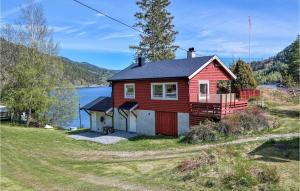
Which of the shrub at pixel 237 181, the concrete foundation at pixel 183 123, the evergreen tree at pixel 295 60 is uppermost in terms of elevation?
the evergreen tree at pixel 295 60

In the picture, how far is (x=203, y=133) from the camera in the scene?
24641 millimetres

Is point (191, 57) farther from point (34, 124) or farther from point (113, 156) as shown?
point (34, 124)

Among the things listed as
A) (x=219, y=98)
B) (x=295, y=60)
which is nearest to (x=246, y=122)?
(x=219, y=98)

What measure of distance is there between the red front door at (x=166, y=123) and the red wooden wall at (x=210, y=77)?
2.36 metres

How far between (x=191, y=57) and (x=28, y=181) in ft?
68.0

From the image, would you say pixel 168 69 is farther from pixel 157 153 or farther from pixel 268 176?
pixel 268 176

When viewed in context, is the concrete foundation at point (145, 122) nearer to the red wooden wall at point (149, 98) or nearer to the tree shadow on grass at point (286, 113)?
the red wooden wall at point (149, 98)

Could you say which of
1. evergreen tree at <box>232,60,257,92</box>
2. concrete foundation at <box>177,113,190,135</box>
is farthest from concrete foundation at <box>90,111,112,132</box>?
evergreen tree at <box>232,60,257,92</box>

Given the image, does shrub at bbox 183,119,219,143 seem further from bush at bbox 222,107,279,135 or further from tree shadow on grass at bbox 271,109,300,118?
tree shadow on grass at bbox 271,109,300,118

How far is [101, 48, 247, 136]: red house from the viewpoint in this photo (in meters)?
27.9

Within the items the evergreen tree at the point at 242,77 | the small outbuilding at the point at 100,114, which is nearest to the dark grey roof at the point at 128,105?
the small outbuilding at the point at 100,114

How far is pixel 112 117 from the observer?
117 feet

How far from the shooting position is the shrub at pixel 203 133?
80.4ft

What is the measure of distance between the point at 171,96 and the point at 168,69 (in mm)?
2687
